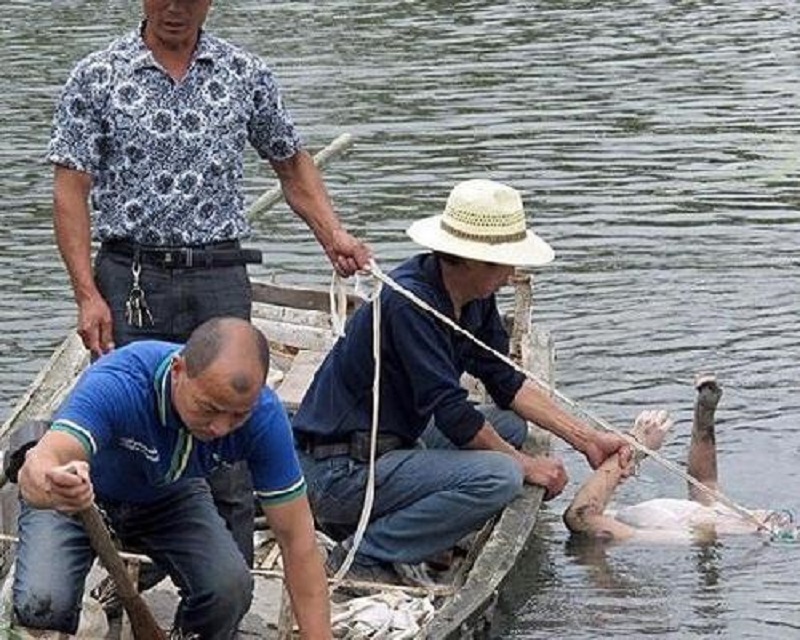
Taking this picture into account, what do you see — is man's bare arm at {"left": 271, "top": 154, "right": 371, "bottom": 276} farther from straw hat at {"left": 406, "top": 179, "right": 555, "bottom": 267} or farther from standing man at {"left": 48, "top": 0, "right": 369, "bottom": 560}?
standing man at {"left": 48, "top": 0, "right": 369, "bottom": 560}

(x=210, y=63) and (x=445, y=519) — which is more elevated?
(x=210, y=63)

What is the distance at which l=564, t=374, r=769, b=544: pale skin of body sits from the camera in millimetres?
8516

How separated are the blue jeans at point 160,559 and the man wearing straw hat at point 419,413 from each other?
1.27 m

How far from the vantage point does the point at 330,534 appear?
771 centimetres

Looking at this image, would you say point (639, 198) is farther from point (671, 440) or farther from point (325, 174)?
point (671, 440)

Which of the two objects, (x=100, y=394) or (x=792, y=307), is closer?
(x=100, y=394)

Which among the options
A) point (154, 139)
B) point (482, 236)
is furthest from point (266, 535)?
point (154, 139)

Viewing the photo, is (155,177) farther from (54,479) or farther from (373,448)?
(54,479)

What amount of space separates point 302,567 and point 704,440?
3.55 meters

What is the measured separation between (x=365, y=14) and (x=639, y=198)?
34.6 ft

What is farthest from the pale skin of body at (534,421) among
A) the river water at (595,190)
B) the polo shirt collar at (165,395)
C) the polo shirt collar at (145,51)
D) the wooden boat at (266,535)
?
the polo shirt collar at (165,395)

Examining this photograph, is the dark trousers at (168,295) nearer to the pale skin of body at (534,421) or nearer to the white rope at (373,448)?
the white rope at (373,448)

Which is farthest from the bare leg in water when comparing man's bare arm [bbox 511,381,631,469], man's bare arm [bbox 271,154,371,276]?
man's bare arm [bbox 271,154,371,276]

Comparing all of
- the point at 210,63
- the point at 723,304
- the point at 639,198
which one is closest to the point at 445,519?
the point at 210,63
